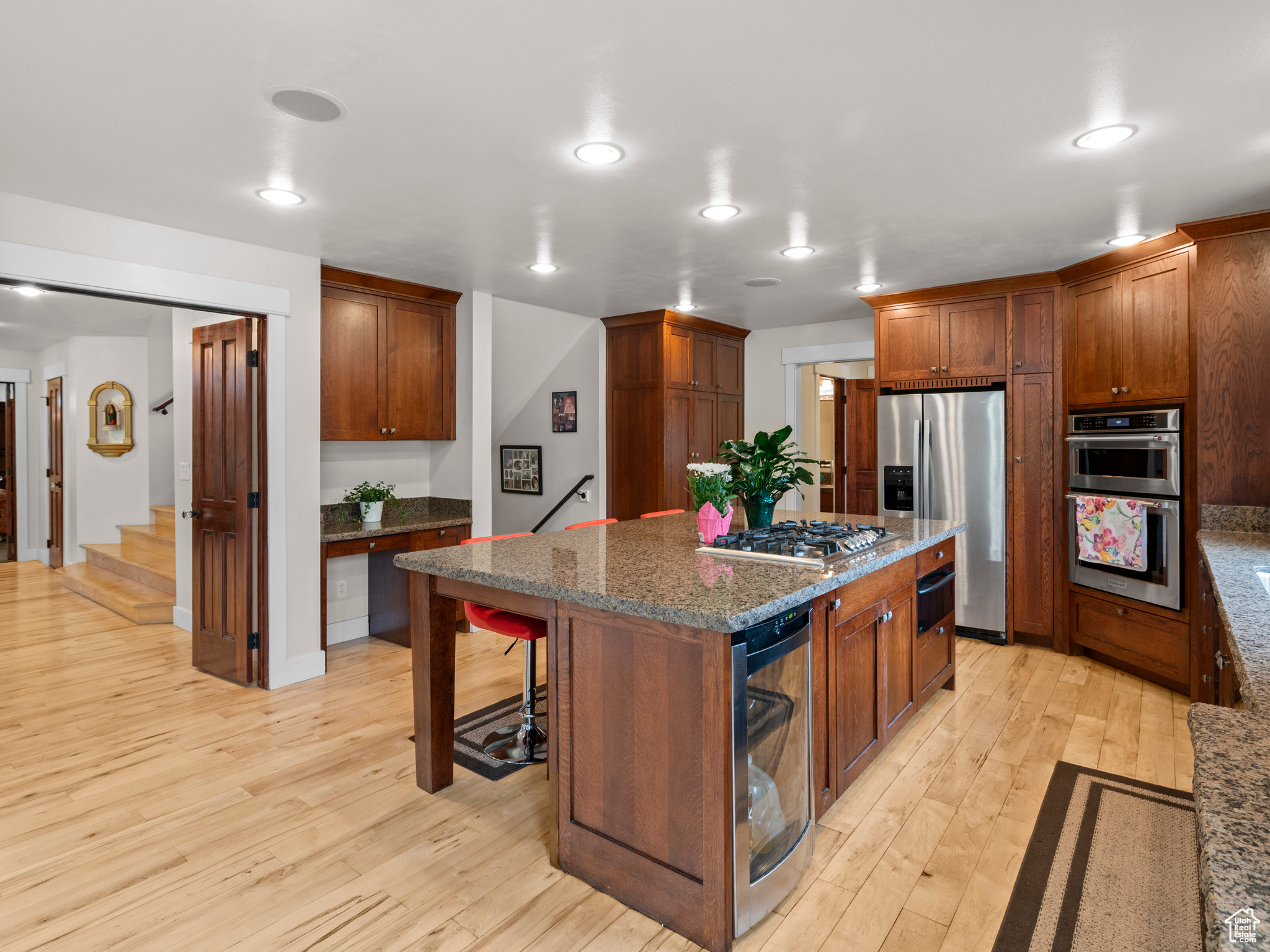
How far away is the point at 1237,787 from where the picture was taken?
2.79ft

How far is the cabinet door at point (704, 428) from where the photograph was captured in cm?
584

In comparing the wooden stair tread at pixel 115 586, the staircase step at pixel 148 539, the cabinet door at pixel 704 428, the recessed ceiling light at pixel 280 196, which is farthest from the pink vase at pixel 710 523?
the staircase step at pixel 148 539

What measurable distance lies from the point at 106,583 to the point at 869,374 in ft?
25.2

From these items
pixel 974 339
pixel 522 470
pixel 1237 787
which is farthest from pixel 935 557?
pixel 522 470

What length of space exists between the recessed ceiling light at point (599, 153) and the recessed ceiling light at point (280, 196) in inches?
49.4

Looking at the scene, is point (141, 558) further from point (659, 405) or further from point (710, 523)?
point (710, 523)

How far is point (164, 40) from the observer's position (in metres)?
1.80

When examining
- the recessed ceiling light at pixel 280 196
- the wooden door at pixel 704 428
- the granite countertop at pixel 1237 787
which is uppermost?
the recessed ceiling light at pixel 280 196

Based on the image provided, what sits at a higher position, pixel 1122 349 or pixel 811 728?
pixel 1122 349

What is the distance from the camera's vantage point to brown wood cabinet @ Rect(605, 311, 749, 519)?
5.57 meters

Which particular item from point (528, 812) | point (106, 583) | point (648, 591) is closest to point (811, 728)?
point (648, 591)

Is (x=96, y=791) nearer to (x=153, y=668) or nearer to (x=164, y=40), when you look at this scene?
(x=153, y=668)

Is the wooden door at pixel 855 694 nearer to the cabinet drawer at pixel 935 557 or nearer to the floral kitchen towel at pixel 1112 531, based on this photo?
the cabinet drawer at pixel 935 557

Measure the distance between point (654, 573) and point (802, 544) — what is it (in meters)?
0.57
